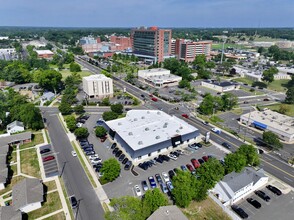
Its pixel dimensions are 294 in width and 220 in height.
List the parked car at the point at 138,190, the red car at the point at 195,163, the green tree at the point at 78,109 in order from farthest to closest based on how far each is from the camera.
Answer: the green tree at the point at 78,109, the red car at the point at 195,163, the parked car at the point at 138,190

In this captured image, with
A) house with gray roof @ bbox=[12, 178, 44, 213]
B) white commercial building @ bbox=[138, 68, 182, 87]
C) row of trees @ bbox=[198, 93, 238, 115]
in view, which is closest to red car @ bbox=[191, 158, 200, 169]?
row of trees @ bbox=[198, 93, 238, 115]

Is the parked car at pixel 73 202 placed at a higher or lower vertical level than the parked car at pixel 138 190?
lower

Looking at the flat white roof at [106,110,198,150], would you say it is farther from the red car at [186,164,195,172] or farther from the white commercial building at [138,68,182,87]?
the white commercial building at [138,68,182,87]

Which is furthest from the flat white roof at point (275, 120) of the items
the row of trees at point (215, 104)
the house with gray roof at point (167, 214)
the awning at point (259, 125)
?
the house with gray roof at point (167, 214)

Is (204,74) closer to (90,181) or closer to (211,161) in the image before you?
(211,161)

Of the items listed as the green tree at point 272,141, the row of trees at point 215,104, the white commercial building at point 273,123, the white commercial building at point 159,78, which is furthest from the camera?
the white commercial building at point 159,78

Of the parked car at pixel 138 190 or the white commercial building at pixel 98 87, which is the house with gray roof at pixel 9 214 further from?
the white commercial building at pixel 98 87

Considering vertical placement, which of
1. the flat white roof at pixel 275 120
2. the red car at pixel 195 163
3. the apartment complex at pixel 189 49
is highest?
the apartment complex at pixel 189 49
